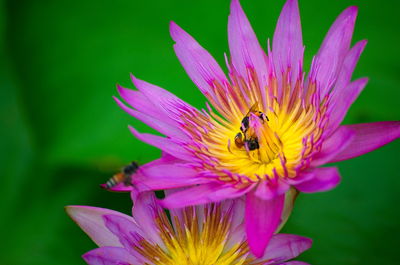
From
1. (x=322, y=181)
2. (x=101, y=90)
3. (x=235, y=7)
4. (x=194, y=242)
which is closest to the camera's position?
(x=322, y=181)

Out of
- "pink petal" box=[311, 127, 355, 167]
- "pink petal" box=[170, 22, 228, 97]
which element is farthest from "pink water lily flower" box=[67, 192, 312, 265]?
"pink petal" box=[170, 22, 228, 97]

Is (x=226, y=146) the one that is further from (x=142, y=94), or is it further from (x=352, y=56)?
(x=352, y=56)

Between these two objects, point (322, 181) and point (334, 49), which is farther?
point (334, 49)

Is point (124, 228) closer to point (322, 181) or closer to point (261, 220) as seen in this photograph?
point (261, 220)

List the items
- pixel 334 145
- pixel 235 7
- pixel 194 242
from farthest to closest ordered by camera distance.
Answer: pixel 235 7, pixel 194 242, pixel 334 145

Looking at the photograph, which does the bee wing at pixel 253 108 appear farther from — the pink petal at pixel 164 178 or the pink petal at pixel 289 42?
the pink petal at pixel 164 178

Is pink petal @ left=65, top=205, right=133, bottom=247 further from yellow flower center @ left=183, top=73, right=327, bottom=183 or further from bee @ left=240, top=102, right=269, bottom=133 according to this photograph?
bee @ left=240, top=102, right=269, bottom=133

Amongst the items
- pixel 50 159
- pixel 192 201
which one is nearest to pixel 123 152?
pixel 50 159

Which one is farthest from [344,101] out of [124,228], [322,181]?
[124,228]
